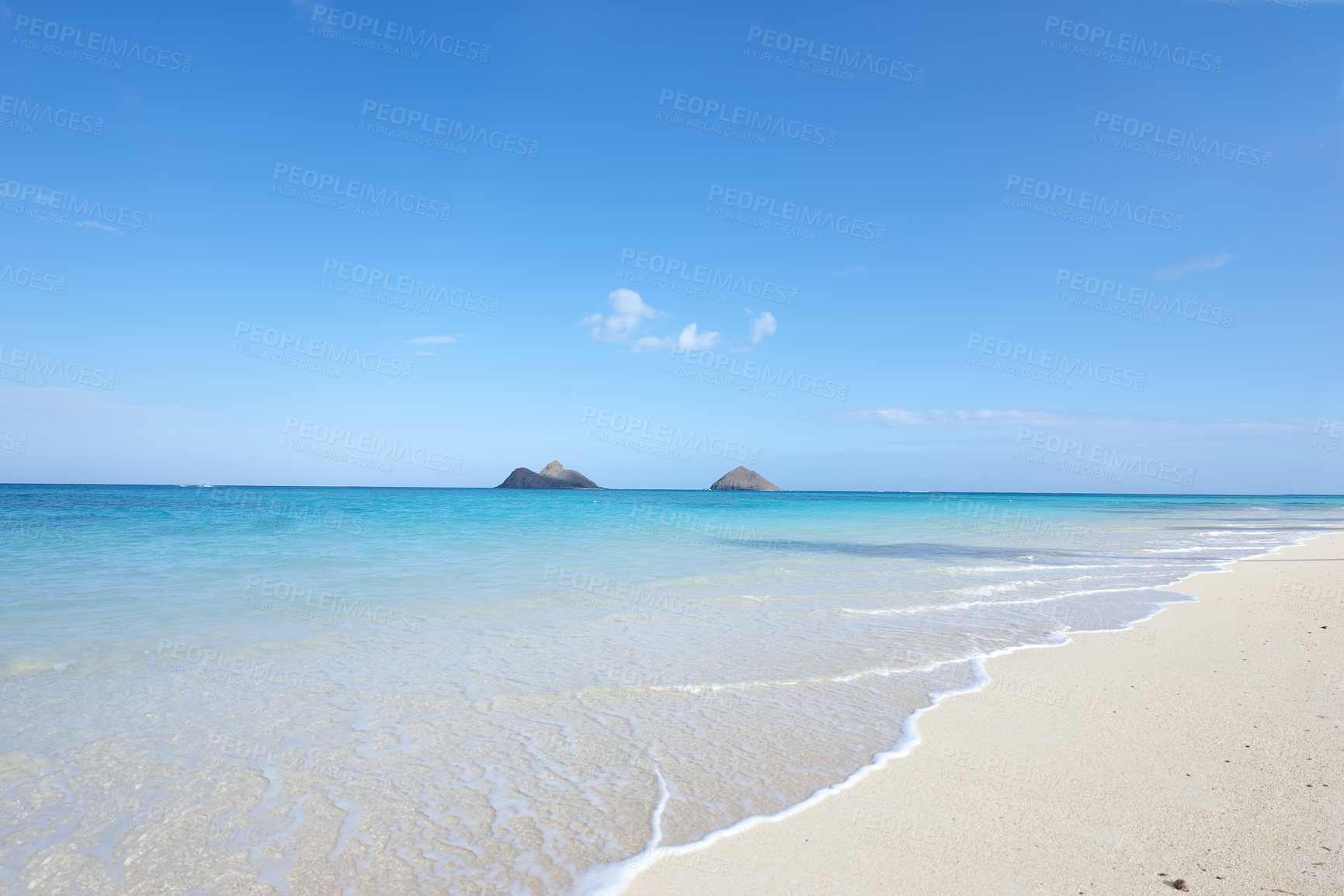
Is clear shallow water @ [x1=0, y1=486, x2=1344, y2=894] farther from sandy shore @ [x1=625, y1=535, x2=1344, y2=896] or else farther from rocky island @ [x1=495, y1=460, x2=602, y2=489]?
rocky island @ [x1=495, y1=460, x2=602, y2=489]

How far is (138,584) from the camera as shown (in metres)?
10.4

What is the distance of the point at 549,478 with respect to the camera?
128 metres

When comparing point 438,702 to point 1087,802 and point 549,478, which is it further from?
point 549,478

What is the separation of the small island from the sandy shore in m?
129

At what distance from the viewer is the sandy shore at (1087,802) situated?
2.96m

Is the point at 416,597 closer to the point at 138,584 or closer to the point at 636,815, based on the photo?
the point at 138,584

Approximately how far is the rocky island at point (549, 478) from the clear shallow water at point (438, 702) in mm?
114854

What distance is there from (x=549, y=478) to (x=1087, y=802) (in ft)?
418

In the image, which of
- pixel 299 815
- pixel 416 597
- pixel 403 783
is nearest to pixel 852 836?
pixel 403 783

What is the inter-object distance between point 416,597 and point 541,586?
2117 mm

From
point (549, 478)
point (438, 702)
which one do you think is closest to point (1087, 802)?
point (438, 702)

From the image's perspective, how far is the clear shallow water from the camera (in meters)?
3.38

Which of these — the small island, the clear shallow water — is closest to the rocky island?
the small island

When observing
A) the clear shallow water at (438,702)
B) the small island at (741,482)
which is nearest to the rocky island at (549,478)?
the small island at (741,482)
